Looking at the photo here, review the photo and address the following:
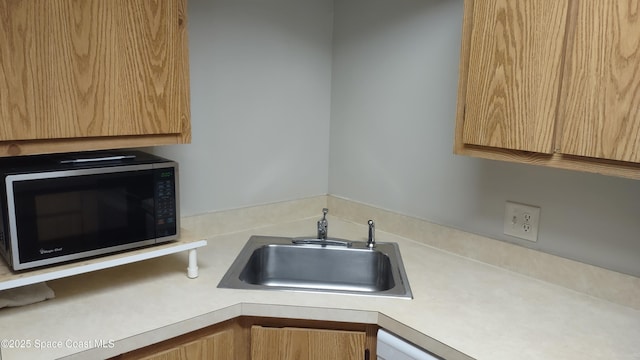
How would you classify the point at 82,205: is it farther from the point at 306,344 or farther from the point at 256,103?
the point at 256,103

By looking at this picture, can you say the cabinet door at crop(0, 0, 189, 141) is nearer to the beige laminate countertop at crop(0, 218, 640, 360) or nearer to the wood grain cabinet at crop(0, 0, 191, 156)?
the wood grain cabinet at crop(0, 0, 191, 156)

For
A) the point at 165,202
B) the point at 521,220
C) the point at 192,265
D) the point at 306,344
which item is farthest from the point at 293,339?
the point at 521,220

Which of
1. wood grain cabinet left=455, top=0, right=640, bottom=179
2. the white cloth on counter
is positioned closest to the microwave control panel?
the white cloth on counter

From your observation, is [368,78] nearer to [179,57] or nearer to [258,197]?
[258,197]

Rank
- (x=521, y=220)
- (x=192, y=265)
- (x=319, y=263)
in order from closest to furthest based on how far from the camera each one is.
A: (x=192, y=265) < (x=521, y=220) < (x=319, y=263)

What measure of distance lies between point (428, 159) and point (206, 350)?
105 centimetres

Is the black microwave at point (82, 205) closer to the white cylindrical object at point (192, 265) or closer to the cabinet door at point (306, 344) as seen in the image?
the white cylindrical object at point (192, 265)

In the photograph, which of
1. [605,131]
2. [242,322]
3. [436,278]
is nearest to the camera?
[605,131]

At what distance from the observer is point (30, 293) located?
4.18 ft

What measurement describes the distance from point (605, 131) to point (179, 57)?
1.09 meters

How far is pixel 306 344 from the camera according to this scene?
1.36m

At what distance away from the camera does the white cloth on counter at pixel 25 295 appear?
123cm

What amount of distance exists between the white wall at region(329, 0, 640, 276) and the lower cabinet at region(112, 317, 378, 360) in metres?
0.65

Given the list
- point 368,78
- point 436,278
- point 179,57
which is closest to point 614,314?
point 436,278
